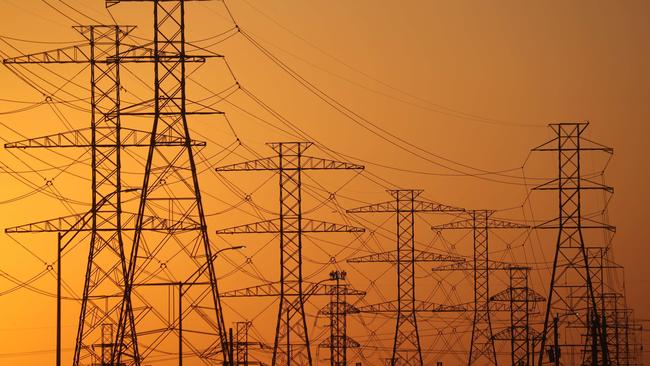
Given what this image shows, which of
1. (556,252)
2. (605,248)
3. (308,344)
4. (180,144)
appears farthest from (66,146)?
(605,248)

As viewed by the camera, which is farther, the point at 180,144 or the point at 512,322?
the point at 512,322

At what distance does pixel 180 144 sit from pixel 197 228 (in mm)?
3440

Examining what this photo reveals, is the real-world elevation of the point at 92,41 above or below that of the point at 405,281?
above

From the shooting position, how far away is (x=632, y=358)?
138 meters

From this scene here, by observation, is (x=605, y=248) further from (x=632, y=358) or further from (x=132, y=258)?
(x=132, y=258)

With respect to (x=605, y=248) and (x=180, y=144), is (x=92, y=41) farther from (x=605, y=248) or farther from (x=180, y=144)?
(x=605, y=248)

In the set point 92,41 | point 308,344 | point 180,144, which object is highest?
point 92,41

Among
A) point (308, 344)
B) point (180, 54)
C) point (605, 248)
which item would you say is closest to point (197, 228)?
point (180, 54)

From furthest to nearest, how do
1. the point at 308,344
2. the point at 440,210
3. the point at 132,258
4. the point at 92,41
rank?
the point at 440,210 → the point at 308,344 → the point at 92,41 → the point at 132,258

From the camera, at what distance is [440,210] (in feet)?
339

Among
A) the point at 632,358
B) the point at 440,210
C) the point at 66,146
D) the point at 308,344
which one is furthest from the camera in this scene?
the point at 632,358

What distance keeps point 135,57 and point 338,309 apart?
45.4m

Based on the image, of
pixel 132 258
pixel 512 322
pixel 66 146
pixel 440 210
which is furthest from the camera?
pixel 512 322

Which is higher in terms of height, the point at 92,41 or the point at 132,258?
→ the point at 92,41
